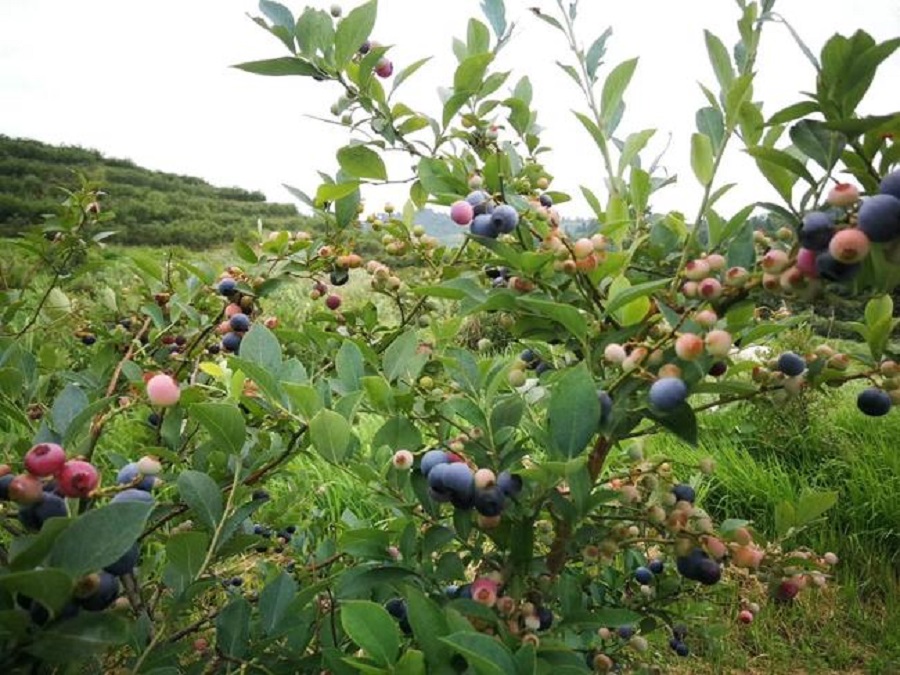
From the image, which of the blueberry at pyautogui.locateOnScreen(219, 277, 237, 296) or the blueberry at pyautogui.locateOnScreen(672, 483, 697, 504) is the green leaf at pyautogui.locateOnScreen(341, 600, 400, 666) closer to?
the blueberry at pyautogui.locateOnScreen(672, 483, 697, 504)

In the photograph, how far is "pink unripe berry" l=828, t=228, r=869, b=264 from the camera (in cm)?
44

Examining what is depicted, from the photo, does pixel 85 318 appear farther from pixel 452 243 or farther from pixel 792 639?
pixel 792 639

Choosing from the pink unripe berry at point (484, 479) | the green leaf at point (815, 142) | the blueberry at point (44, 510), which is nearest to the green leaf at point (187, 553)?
the blueberry at point (44, 510)

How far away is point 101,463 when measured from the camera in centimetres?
236

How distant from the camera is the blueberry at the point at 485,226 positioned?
2.17ft

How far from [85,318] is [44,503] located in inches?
61.3

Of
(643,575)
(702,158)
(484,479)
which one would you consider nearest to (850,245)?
(702,158)

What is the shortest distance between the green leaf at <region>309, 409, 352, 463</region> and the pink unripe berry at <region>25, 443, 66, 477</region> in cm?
19

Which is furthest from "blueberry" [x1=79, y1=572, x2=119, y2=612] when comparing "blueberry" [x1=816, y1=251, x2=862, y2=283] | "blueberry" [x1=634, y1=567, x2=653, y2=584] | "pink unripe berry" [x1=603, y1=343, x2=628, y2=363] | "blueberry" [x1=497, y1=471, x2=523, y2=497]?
"blueberry" [x1=634, y1=567, x2=653, y2=584]

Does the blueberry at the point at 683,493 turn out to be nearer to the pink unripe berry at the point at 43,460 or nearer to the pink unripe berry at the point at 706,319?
the pink unripe berry at the point at 706,319

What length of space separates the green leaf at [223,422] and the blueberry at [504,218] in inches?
11.9

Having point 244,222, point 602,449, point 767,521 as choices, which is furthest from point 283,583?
point 244,222

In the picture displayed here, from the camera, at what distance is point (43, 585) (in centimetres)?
41

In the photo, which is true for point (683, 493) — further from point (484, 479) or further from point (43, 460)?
point (43, 460)
